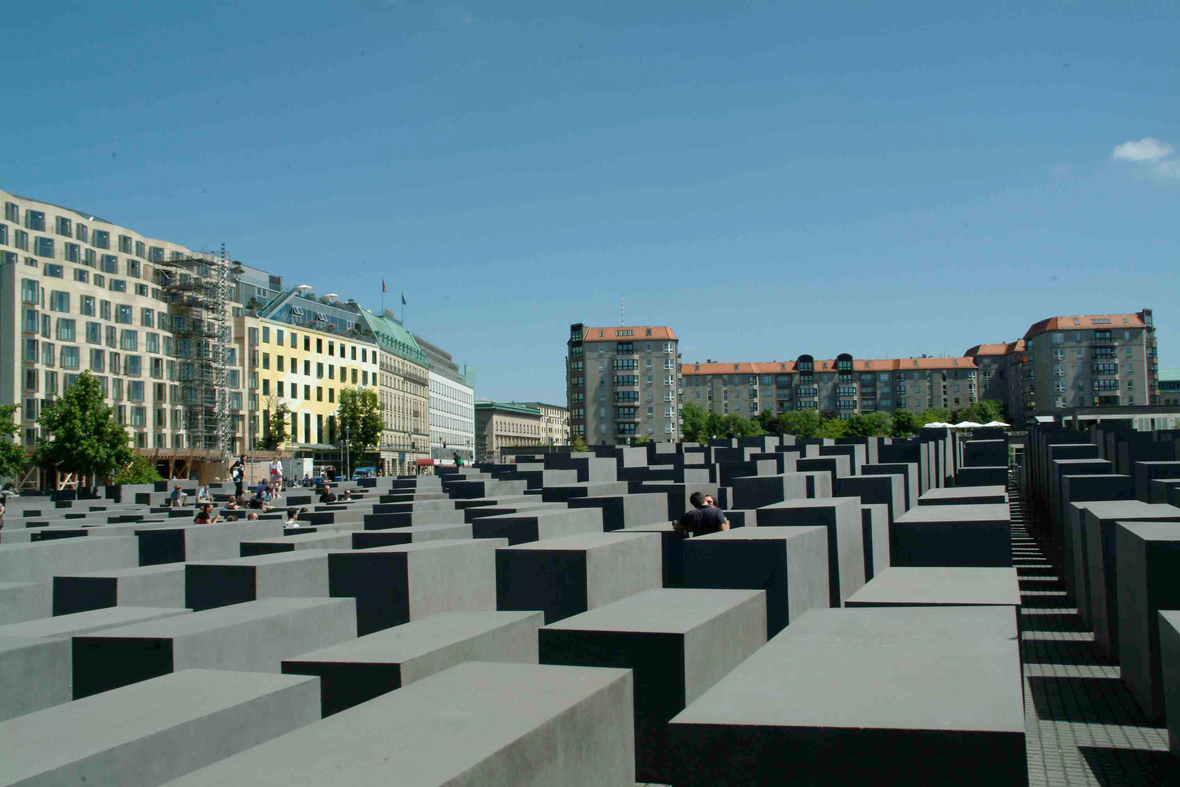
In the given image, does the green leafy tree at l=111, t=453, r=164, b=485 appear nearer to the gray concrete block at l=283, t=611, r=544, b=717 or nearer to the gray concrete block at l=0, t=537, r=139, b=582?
the gray concrete block at l=0, t=537, r=139, b=582

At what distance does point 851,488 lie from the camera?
14.2 meters

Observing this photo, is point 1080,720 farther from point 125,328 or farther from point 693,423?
point 693,423

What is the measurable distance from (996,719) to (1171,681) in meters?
2.57

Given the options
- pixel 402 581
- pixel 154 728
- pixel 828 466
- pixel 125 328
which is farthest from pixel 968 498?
pixel 125 328

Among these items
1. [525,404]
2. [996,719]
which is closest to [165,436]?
[996,719]

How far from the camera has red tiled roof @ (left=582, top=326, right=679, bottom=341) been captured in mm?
113000

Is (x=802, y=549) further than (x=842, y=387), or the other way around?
(x=842, y=387)

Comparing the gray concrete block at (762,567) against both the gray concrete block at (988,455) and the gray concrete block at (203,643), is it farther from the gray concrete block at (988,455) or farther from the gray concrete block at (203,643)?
the gray concrete block at (988,455)

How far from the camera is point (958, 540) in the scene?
9469mm

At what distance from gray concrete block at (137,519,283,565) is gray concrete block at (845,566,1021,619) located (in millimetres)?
9215

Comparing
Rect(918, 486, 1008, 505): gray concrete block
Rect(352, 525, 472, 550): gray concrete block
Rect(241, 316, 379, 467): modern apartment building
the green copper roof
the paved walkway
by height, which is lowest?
the paved walkway

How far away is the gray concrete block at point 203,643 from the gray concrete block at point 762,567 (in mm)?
2793

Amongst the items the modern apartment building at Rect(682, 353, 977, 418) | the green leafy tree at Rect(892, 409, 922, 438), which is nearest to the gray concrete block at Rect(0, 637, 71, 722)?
the green leafy tree at Rect(892, 409, 922, 438)

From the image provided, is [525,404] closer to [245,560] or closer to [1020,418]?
[1020,418]
